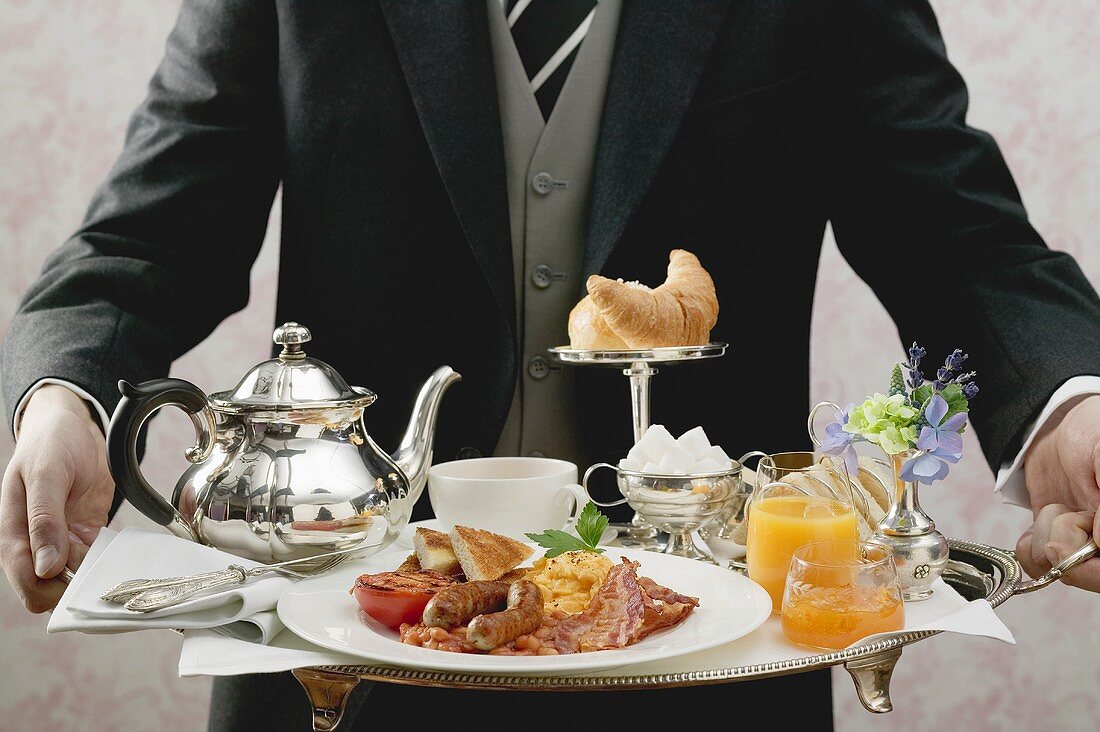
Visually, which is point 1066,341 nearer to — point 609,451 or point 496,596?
point 609,451

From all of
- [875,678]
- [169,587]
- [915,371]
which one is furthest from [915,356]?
[169,587]

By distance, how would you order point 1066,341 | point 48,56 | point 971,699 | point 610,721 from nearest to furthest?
point 1066,341
point 610,721
point 48,56
point 971,699

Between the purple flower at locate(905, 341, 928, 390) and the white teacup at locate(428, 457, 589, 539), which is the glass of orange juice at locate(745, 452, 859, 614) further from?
the white teacup at locate(428, 457, 589, 539)

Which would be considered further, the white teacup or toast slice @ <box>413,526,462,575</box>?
the white teacup

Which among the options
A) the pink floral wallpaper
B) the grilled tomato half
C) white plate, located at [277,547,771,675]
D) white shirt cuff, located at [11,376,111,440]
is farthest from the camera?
the pink floral wallpaper

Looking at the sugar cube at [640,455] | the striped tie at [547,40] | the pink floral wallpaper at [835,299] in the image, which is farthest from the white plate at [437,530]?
the pink floral wallpaper at [835,299]

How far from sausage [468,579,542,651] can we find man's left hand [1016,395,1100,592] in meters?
0.58

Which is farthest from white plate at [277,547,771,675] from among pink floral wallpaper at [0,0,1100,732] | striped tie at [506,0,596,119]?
pink floral wallpaper at [0,0,1100,732]

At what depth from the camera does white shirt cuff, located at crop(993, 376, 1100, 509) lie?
4.30ft

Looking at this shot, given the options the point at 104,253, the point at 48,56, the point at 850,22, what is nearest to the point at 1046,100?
the point at 850,22

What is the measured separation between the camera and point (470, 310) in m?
1.64

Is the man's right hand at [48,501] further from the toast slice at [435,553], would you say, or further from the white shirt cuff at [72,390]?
the toast slice at [435,553]

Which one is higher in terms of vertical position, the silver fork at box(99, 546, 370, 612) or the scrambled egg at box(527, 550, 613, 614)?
the silver fork at box(99, 546, 370, 612)

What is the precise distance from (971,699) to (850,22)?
217 cm
